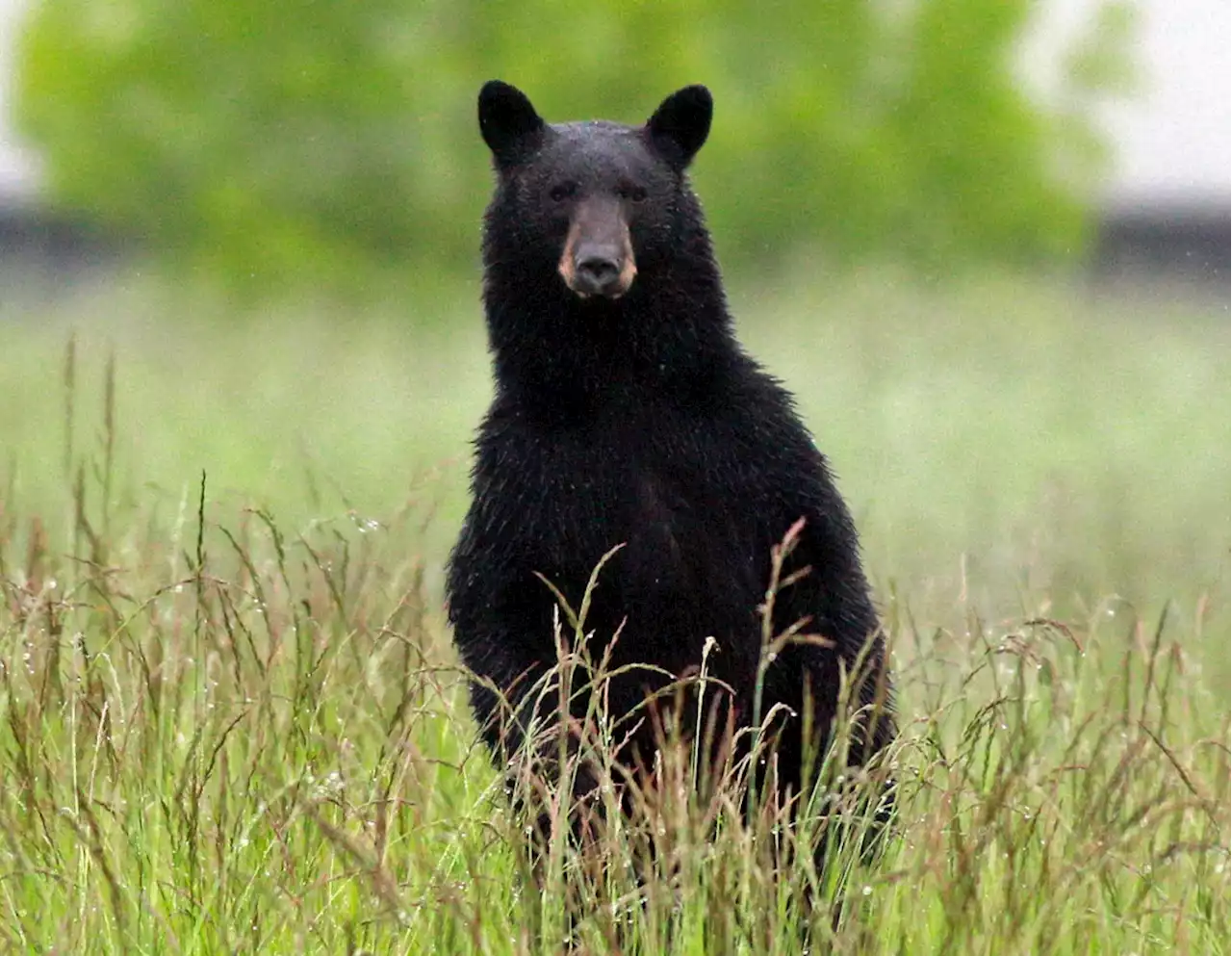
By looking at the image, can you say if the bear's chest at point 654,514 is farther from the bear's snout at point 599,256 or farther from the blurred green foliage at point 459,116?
the blurred green foliage at point 459,116

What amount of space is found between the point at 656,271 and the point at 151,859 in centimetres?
172

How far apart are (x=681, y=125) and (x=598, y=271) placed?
2.38 feet

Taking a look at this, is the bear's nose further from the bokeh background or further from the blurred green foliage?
the blurred green foliage

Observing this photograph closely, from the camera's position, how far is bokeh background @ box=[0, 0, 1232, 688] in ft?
41.0

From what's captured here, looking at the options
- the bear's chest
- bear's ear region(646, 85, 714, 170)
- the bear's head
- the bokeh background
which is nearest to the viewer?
the bear's chest

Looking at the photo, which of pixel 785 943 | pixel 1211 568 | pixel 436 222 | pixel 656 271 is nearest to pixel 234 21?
pixel 436 222

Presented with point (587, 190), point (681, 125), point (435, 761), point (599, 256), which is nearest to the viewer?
point (435, 761)

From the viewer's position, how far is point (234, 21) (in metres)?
19.3

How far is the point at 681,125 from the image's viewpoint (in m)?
4.68

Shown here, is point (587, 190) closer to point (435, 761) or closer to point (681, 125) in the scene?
point (681, 125)

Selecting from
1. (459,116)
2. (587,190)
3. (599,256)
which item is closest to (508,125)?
(587,190)

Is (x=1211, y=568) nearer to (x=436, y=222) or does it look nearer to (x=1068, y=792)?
(x=1068, y=792)

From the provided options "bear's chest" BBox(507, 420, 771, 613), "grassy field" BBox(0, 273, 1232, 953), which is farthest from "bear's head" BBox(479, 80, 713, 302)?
"grassy field" BBox(0, 273, 1232, 953)

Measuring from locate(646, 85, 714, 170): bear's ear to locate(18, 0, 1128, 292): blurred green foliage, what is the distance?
46.6 feet
